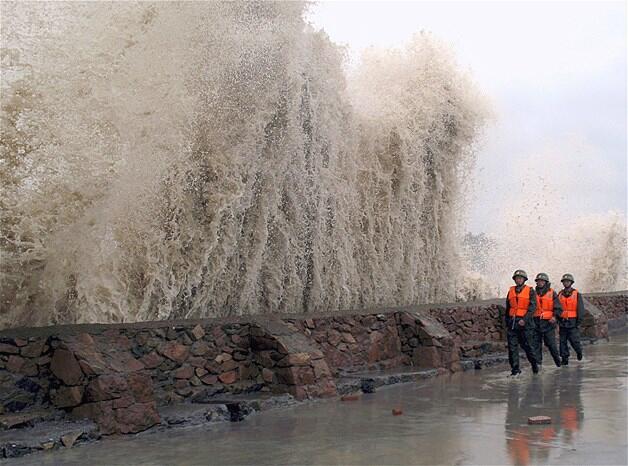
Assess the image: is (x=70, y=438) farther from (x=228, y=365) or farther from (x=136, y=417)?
(x=228, y=365)

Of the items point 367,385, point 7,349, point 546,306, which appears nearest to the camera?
point 7,349

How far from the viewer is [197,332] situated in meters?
8.30

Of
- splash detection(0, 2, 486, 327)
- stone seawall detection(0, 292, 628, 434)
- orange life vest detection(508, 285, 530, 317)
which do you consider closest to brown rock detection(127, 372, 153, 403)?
stone seawall detection(0, 292, 628, 434)

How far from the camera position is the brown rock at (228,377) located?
8477mm

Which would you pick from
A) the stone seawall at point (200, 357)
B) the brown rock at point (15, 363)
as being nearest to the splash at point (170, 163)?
the stone seawall at point (200, 357)

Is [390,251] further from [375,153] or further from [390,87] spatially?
[390,87]

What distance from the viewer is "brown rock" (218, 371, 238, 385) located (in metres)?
8.48

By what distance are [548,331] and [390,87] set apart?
6.38m

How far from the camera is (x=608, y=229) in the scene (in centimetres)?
2589

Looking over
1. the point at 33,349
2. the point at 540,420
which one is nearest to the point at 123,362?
the point at 33,349

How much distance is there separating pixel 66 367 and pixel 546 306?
7132 millimetres

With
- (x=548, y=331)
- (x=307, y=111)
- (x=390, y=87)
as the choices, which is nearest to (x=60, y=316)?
(x=307, y=111)

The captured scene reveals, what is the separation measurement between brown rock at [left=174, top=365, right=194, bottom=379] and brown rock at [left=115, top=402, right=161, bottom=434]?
945 mm

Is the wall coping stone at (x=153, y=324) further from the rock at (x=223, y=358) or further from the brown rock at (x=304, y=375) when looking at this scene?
the brown rock at (x=304, y=375)
